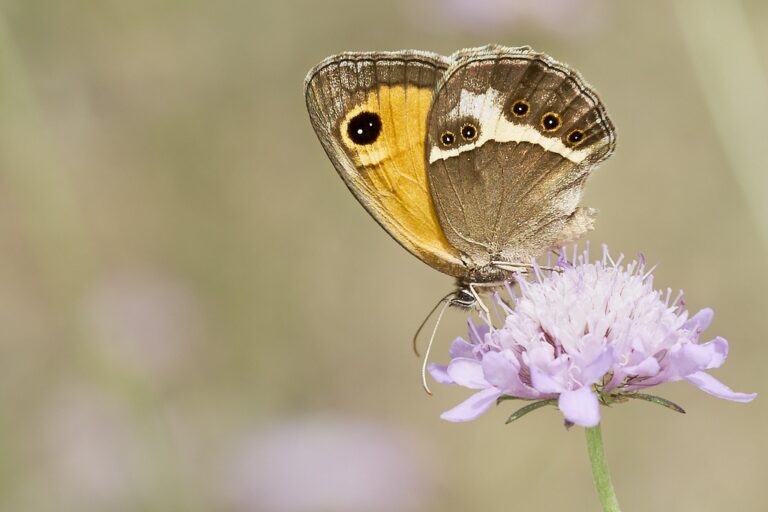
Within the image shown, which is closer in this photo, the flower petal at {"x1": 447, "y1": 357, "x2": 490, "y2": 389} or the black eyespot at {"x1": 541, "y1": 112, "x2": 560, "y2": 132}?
the flower petal at {"x1": 447, "y1": 357, "x2": 490, "y2": 389}

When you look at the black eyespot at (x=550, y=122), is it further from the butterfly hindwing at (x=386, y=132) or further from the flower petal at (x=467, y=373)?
the flower petal at (x=467, y=373)

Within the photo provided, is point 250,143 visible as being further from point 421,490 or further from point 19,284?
point 421,490

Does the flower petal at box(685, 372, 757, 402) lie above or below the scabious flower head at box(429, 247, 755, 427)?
below

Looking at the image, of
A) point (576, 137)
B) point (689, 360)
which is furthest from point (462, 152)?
point (689, 360)

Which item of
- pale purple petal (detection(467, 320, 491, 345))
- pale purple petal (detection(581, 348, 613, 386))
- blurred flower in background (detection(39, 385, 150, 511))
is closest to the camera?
pale purple petal (detection(581, 348, 613, 386))

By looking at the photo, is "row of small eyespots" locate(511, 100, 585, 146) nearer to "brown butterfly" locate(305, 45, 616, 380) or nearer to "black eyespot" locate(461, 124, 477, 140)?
"brown butterfly" locate(305, 45, 616, 380)

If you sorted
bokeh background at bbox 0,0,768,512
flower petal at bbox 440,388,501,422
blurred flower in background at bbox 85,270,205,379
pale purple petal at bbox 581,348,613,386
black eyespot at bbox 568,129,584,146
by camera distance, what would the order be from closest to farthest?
pale purple petal at bbox 581,348,613,386 → flower petal at bbox 440,388,501,422 → black eyespot at bbox 568,129,584,146 → bokeh background at bbox 0,0,768,512 → blurred flower in background at bbox 85,270,205,379

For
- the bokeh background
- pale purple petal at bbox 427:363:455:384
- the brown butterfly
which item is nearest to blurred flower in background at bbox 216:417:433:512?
the bokeh background
